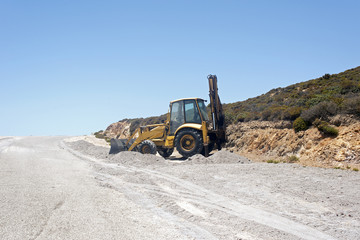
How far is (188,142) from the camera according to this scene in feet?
44.9

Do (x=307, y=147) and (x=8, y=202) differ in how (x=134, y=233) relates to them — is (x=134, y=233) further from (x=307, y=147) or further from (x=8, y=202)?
(x=307, y=147)

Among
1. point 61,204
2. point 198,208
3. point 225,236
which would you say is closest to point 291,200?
point 198,208

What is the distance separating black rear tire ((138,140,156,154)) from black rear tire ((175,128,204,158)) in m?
1.55

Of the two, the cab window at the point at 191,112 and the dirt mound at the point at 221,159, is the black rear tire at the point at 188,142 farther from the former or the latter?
the dirt mound at the point at 221,159

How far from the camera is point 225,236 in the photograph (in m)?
4.29

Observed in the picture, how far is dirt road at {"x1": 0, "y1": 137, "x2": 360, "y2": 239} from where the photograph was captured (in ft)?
14.7

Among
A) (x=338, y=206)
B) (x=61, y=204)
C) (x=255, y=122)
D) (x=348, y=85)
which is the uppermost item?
(x=348, y=85)

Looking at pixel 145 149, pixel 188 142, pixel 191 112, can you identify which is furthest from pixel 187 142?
pixel 145 149

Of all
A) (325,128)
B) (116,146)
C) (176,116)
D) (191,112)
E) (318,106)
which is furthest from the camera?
(116,146)

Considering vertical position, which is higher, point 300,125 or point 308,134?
point 300,125

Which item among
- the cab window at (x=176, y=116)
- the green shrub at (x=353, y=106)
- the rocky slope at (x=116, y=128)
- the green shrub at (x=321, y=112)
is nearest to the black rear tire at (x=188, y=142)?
the cab window at (x=176, y=116)

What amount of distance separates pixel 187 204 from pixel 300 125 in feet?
31.1

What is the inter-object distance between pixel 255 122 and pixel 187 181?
10.7 metres

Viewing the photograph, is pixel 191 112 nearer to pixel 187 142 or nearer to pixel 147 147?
pixel 187 142
